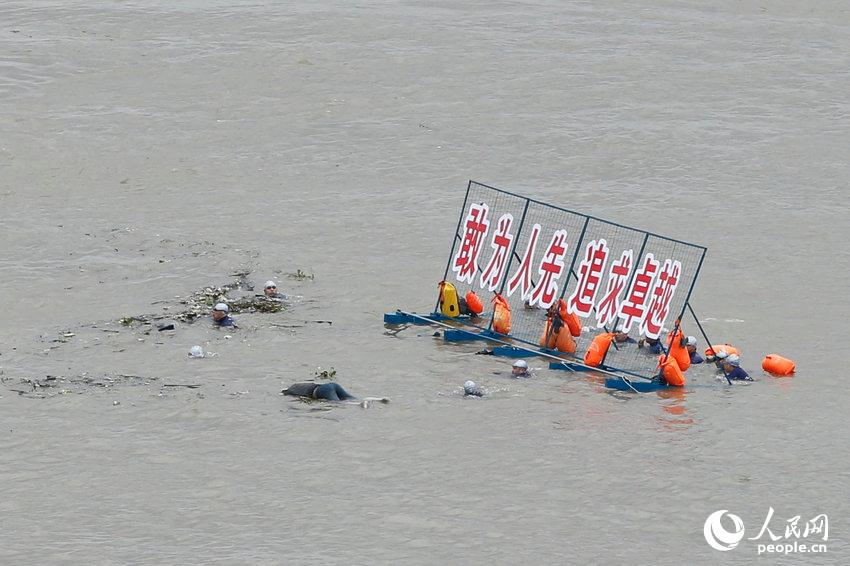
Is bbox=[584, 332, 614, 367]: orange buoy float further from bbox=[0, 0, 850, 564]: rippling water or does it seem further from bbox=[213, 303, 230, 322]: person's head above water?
bbox=[213, 303, 230, 322]: person's head above water

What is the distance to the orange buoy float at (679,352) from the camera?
27578 millimetres

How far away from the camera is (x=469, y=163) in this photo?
4194 cm

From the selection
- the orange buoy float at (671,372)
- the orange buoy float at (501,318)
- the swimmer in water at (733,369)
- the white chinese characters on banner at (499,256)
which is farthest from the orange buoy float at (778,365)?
the white chinese characters on banner at (499,256)

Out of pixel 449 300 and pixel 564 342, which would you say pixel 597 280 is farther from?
pixel 449 300

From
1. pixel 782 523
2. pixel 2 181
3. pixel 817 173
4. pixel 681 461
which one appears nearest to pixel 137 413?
pixel 681 461

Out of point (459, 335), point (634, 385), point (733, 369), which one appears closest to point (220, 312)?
point (459, 335)

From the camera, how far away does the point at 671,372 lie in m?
27.3

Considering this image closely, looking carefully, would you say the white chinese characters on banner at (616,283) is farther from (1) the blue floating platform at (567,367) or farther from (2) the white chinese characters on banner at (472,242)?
(2) the white chinese characters on banner at (472,242)

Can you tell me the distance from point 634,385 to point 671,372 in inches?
31.5

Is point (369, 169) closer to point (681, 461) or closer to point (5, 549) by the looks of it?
point (681, 461)

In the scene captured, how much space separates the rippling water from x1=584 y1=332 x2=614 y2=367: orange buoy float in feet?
1.85

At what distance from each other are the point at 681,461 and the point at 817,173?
20.5 m

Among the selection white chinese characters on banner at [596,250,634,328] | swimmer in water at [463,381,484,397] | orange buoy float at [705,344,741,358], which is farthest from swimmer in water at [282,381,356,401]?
orange buoy float at [705,344,741,358]

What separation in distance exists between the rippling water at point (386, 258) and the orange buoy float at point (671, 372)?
0.55 metres
